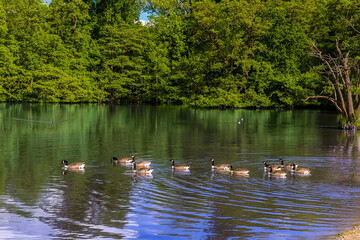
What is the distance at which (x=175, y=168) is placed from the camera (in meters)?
28.0

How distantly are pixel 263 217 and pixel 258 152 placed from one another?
19225mm

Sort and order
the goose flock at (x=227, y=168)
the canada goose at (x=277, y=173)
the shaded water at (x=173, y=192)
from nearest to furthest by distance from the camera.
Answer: the shaded water at (x=173, y=192), the canada goose at (x=277, y=173), the goose flock at (x=227, y=168)

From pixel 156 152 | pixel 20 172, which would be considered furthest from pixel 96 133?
pixel 20 172

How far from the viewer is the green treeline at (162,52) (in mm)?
101812

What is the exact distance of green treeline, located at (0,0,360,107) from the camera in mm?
101812

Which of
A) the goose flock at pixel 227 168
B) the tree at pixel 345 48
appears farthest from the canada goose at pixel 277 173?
the tree at pixel 345 48

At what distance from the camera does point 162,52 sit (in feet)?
420

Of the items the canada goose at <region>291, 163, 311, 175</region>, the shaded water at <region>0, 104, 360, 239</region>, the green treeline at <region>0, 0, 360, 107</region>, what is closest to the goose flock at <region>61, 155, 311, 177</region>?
the canada goose at <region>291, 163, 311, 175</region>

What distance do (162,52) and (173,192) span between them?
108013 mm

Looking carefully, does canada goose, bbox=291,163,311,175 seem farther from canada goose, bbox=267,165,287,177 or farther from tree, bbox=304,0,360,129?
tree, bbox=304,0,360,129

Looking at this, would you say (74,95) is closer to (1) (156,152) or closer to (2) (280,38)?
(2) (280,38)

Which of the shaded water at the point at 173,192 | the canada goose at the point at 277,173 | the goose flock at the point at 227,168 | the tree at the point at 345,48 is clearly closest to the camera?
the shaded water at the point at 173,192

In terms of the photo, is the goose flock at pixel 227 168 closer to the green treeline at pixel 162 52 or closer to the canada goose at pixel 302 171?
the canada goose at pixel 302 171

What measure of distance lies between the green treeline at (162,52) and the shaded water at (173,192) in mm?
55387
